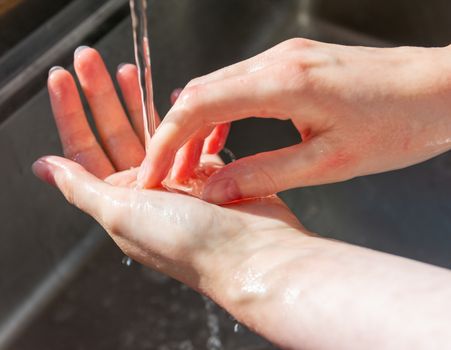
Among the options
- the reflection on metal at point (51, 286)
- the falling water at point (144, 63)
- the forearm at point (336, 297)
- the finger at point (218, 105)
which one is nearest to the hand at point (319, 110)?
the finger at point (218, 105)

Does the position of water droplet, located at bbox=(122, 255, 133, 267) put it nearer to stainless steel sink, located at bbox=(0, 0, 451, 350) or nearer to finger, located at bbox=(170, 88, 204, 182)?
stainless steel sink, located at bbox=(0, 0, 451, 350)

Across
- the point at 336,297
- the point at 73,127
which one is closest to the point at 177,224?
the point at 336,297

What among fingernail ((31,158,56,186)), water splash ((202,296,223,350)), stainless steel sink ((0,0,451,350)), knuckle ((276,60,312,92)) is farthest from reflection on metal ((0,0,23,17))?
water splash ((202,296,223,350))

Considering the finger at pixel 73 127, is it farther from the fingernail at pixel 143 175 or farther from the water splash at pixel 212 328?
the water splash at pixel 212 328

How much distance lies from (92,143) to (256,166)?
31cm

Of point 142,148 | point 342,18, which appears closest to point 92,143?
point 142,148

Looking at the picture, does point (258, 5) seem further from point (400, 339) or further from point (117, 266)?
point (400, 339)

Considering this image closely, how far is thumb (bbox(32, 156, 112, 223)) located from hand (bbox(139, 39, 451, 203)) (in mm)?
62

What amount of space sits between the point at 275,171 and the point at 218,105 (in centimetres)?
12

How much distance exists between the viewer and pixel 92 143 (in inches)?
38.3

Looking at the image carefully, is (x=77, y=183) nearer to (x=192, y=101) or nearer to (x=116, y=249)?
(x=192, y=101)

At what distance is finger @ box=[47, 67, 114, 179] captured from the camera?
0.95 metres

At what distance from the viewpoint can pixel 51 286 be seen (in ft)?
3.90

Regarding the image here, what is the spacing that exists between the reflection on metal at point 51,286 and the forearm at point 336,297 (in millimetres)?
532
